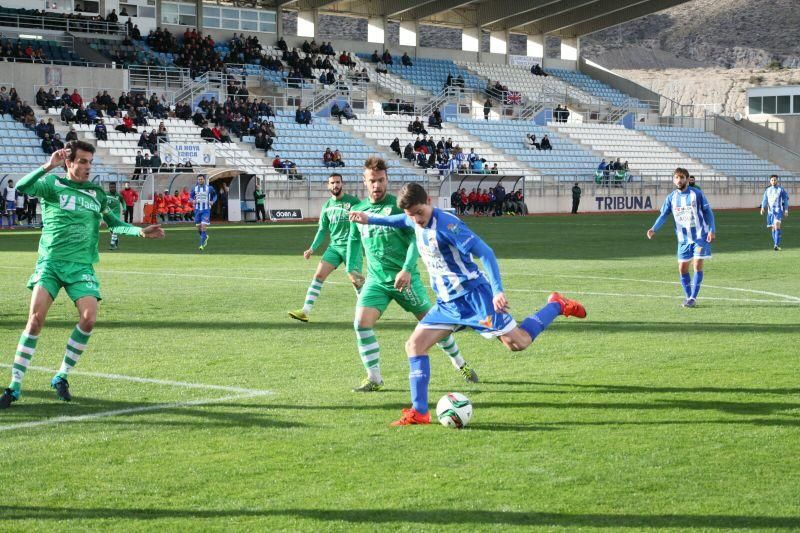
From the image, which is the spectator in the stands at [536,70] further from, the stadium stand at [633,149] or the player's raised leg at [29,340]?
the player's raised leg at [29,340]

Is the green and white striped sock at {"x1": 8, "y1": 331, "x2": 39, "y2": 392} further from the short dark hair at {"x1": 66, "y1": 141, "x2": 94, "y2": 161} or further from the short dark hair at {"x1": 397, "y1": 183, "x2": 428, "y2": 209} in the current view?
the short dark hair at {"x1": 397, "y1": 183, "x2": 428, "y2": 209}

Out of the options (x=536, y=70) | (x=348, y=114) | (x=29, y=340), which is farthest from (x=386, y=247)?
(x=536, y=70)

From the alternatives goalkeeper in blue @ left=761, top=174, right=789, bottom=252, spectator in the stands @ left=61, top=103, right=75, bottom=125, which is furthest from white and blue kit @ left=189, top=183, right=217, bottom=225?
spectator in the stands @ left=61, top=103, right=75, bottom=125

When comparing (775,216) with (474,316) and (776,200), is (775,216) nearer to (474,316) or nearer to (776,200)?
Result: (776,200)

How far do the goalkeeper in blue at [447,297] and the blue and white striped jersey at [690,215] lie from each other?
9.05 metres

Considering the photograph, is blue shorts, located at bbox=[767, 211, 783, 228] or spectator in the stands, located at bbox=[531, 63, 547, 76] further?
spectator in the stands, located at bbox=[531, 63, 547, 76]

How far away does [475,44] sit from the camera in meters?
73.8

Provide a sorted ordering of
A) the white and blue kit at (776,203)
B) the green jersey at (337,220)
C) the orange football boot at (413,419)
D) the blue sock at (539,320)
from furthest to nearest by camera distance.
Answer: the white and blue kit at (776,203)
the green jersey at (337,220)
the blue sock at (539,320)
the orange football boot at (413,419)

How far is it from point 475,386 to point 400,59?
60.6 metres

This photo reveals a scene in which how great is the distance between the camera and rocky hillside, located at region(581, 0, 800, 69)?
522 ft

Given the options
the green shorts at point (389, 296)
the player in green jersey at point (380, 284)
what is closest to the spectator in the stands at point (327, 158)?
the player in green jersey at point (380, 284)

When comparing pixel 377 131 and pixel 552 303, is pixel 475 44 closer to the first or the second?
pixel 377 131

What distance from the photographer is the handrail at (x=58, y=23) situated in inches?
2101

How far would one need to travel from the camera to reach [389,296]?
10.1 m
